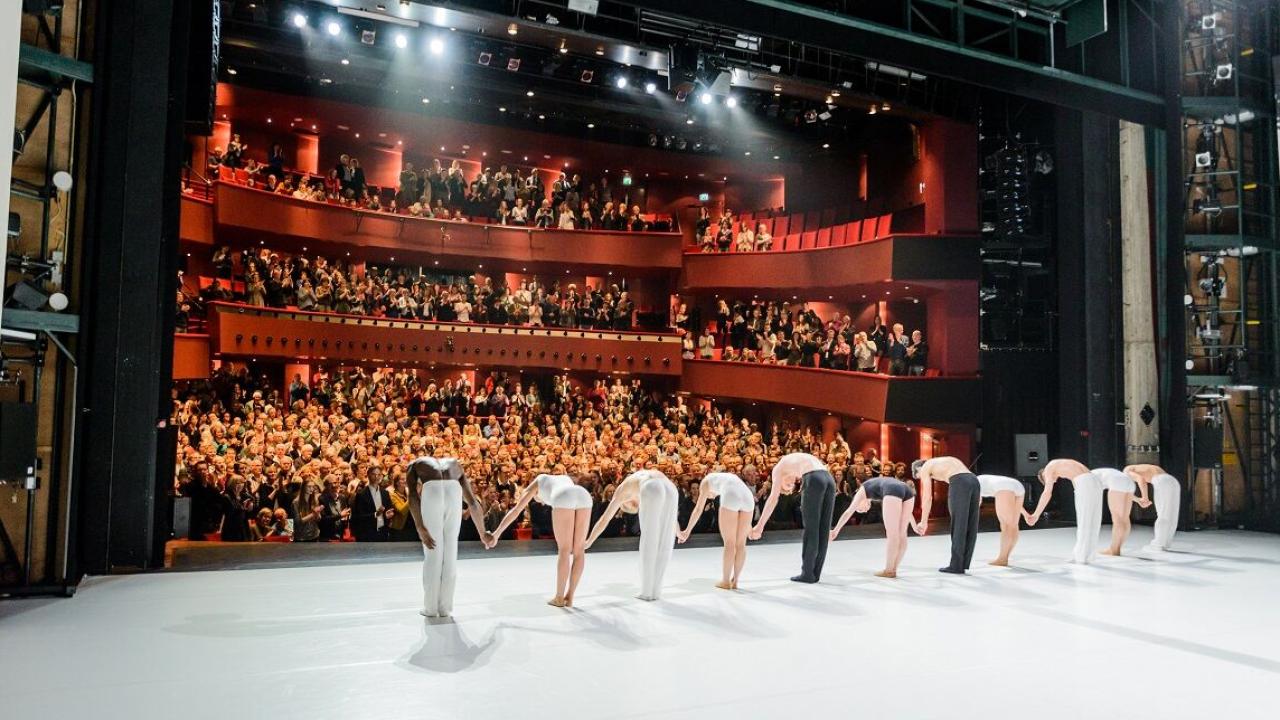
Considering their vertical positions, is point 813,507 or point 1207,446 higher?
point 1207,446

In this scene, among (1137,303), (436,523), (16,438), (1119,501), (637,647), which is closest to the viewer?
(637,647)

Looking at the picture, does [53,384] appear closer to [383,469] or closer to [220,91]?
[383,469]

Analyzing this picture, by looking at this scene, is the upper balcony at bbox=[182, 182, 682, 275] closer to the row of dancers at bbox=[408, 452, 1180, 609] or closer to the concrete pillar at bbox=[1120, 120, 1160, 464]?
the concrete pillar at bbox=[1120, 120, 1160, 464]

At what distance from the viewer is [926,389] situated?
1677 cm

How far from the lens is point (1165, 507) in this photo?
1088 centimetres

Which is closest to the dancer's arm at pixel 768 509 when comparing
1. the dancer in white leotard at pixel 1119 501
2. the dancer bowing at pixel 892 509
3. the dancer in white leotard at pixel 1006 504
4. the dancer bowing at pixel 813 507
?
the dancer bowing at pixel 813 507

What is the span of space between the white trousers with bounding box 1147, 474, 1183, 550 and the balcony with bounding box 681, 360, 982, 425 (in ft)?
18.2

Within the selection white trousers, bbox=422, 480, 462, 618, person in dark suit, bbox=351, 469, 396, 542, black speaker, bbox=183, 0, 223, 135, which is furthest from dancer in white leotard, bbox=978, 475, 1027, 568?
black speaker, bbox=183, 0, 223, 135

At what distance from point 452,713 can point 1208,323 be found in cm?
1340

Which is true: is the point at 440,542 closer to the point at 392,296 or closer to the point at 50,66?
the point at 50,66

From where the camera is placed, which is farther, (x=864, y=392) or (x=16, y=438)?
(x=864, y=392)

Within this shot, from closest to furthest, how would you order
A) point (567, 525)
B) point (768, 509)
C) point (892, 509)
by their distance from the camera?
1. point (567, 525)
2. point (768, 509)
3. point (892, 509)

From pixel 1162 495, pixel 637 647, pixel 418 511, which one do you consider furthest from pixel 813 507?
pixel 1162 495

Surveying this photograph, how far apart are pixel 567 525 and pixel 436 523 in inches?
42.3
